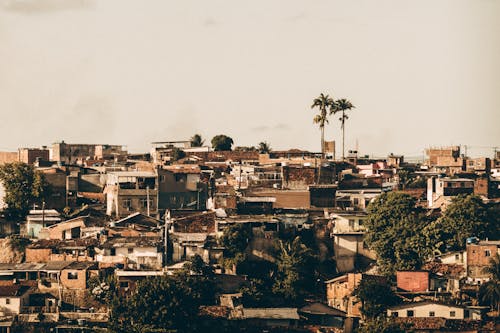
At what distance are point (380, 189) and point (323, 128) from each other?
13.8 m

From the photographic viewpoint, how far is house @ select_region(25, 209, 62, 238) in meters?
58.0

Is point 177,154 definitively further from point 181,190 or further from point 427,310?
point 427,310

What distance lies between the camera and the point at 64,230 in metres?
55.8

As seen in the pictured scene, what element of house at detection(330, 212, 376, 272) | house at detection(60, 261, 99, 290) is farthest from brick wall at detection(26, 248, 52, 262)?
house at detection(330, 212, 376, 272)

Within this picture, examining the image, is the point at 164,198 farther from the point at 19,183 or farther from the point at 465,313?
the point at 465,313

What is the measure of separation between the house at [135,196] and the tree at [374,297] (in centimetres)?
1383

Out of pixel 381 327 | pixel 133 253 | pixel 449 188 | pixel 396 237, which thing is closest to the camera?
pixel 381 327

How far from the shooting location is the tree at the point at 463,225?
52812mm

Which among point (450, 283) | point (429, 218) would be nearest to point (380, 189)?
point (429, 218)

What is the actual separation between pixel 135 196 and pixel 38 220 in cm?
460

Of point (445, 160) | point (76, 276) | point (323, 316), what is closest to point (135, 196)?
point (76, 276)

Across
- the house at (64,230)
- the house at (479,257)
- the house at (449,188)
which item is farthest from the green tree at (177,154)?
the house at (479,257)

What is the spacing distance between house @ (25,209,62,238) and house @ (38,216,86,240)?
5.10 feet

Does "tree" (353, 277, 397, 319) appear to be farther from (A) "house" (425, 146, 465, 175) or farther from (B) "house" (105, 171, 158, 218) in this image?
(A) "house" (425, 146, 465, 175)
